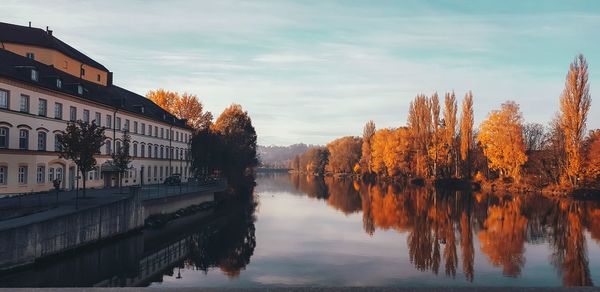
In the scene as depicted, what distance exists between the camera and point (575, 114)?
55562 mm

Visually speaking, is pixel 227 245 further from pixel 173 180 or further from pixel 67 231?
pixel 173 180

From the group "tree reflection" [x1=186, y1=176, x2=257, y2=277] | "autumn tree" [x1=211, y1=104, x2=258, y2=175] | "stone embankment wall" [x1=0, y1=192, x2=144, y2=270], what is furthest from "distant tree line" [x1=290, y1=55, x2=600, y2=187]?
"stone embankment wall" [x1=0, y1=192, x2=144, y2=270]

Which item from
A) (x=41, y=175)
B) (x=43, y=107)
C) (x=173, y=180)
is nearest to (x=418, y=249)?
(x=41, y=175)

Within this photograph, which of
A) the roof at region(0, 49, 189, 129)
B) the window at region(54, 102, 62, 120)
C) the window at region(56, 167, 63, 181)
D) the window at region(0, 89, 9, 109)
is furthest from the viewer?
the window at region(56, 167, 63, 181)

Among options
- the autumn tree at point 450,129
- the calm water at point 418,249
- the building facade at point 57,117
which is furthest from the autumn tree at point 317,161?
the calm water at point 418,249

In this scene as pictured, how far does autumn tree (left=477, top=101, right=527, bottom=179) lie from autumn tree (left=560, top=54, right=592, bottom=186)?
300 inches

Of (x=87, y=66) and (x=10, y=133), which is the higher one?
(x=87, y=66)

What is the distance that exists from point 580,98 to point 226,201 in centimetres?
4324

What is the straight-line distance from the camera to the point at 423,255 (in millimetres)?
23109

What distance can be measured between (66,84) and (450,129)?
57810 mm

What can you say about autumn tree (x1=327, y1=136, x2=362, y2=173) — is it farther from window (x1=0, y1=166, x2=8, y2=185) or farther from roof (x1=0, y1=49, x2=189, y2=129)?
window (x1=0, y1=166, x2=8, y2=185)

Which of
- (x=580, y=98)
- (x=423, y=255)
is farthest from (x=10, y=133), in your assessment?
(x=580, y=98)

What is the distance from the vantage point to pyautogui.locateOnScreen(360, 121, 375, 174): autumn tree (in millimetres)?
110000

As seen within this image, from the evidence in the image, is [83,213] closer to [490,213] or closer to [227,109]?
[490,213]
